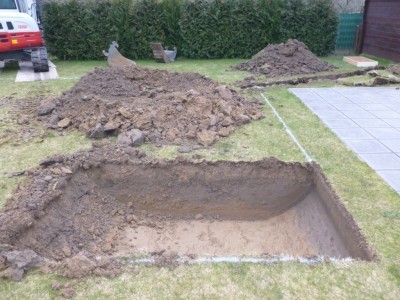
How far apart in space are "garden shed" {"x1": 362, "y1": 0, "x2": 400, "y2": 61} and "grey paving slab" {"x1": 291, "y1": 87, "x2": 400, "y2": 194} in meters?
4.52

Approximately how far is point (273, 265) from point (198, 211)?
6.49 feet

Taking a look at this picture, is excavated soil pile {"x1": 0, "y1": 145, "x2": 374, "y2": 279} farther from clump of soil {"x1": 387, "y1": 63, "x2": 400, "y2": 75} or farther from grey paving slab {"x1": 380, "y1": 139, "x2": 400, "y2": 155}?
clump of soil {"x1": 387, "y1": 63, "x2": 400, "y2": 75}

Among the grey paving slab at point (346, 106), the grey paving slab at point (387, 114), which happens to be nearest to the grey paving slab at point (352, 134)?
the grey paving slab at point (387, 114)

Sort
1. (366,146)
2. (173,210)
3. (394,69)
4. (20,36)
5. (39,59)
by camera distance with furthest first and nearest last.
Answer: (39,59)
(20,36)
(394,69)
(366,146)
(173,210)

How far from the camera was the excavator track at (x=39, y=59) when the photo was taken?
38.3 ft

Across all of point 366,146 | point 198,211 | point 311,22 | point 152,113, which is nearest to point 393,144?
point 366,146

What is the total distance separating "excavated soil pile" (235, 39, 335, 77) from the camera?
11.1m

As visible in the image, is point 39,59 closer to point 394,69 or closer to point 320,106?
point 320,106

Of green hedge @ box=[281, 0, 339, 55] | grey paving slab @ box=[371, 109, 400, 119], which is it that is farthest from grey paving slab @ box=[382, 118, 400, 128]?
green hedge @ box=[281, 0, 339, 55]

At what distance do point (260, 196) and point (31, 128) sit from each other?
437 centimetres

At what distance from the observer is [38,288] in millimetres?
3174

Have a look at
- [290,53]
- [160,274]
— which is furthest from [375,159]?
[290,53]

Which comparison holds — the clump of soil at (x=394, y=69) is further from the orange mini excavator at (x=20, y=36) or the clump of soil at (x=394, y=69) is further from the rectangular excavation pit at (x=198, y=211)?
the orange mini excavator at (x=20, y=36)

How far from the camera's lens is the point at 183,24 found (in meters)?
14.4
